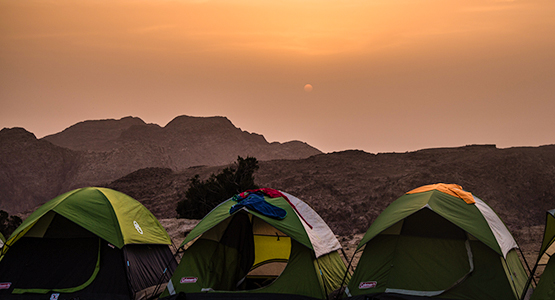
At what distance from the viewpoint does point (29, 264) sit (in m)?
8.34

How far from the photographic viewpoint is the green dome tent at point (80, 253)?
798cm

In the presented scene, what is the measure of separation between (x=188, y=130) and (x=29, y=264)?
106828 millimetres

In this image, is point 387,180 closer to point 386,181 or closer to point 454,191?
point 386,181

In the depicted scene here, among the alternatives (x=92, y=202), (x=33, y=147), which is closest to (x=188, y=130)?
(x=33, y=147)

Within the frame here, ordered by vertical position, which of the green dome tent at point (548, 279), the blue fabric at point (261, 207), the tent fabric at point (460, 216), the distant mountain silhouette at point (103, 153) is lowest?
the green dome tent at point (548, 279)

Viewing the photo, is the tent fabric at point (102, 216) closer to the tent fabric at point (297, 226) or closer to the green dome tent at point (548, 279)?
the tent fabric at point (297, 226)

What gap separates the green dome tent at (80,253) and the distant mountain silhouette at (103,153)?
65.6m

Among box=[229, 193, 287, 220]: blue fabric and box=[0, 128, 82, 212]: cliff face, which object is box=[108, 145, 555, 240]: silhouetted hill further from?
box=[0, 128, 82, 212]: cliff face

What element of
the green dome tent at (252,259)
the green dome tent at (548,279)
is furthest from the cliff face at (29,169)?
the green dome tent at (548,279)

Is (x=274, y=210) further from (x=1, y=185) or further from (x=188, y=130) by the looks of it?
(x=188, y=130)

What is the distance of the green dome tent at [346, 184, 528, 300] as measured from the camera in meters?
7.29

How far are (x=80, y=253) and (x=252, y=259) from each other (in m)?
3.75

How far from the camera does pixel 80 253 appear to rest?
8430 millimetres

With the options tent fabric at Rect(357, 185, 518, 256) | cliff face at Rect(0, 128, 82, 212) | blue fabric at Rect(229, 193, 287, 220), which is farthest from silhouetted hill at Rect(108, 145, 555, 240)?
cliff face at Rect(0, 128, 82, 212)
